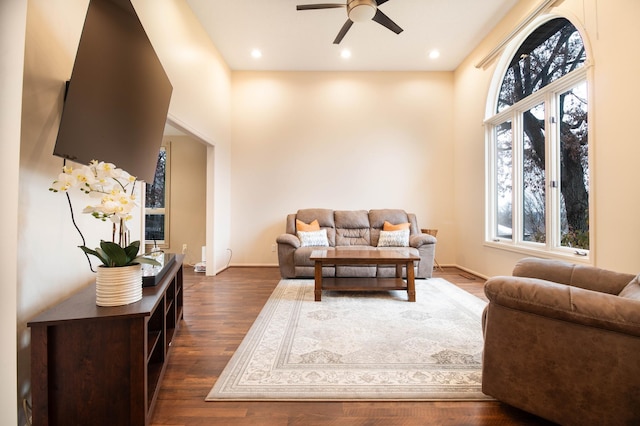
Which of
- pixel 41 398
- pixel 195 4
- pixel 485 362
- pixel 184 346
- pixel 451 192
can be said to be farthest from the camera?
pixel 451 192

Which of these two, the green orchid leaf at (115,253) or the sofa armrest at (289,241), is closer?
the green orchid leaf at (115,253)

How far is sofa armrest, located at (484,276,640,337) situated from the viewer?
99cm

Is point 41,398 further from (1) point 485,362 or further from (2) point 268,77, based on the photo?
(2) point 268,77

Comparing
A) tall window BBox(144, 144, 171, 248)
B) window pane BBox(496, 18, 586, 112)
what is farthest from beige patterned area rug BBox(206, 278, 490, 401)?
tall window BBox(144, 144, 171, 248)

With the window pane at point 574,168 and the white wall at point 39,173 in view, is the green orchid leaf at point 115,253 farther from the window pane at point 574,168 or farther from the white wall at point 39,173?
the window pane at point 574,168

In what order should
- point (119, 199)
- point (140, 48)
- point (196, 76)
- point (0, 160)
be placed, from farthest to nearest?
point (196, 76)
point (140, 48)
point (119, 199)
point (0, 160)

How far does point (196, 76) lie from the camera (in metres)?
3.43

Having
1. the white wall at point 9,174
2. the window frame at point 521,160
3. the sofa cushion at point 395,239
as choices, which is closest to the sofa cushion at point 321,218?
the sofa cushion at point 395,239

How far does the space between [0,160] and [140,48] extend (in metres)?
1.31

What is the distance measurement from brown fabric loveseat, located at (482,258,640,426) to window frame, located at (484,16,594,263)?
1727 millimetres

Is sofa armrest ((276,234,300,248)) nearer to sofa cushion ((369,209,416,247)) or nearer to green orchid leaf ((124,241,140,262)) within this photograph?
sofa cushion ((369,209,416,247))

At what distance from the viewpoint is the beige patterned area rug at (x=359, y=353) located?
144cm

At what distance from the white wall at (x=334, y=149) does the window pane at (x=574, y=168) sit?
1.99 meters

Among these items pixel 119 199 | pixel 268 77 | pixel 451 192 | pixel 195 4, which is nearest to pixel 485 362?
pixel 119 199
